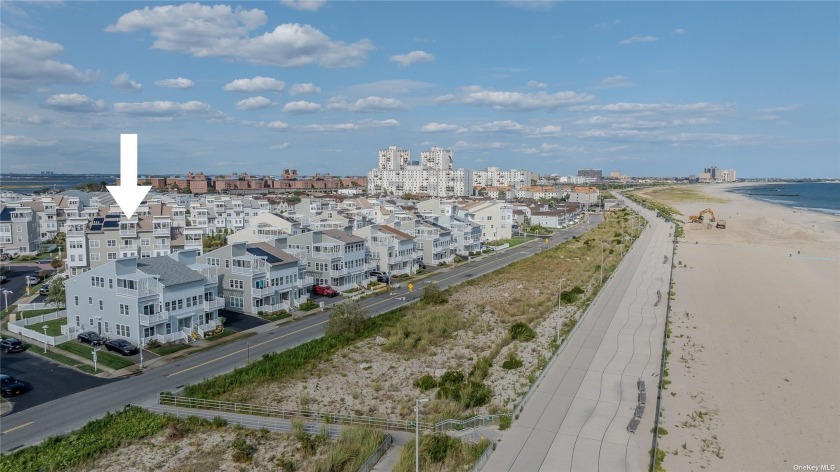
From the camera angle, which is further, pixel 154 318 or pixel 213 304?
pixel 213 304

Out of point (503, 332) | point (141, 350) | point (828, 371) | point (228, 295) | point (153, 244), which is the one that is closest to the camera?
point (828, 371)

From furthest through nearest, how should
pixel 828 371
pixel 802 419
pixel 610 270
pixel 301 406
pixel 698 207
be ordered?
1. pixel 698 207
2. pixel 610 270
3. pixel 828 371
4. pixel 301 406
5. pixel 802 419

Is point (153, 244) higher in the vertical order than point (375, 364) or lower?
higher

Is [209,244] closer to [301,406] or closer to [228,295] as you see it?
[228,295]

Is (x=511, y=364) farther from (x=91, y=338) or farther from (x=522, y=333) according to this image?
(x=91, y=338)

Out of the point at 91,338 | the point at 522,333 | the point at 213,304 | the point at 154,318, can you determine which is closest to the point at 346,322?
the point at 213,304

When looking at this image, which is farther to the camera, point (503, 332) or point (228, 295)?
point (228, 295)

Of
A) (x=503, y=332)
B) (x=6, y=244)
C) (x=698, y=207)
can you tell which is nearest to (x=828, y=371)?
(x=503, y=332)
